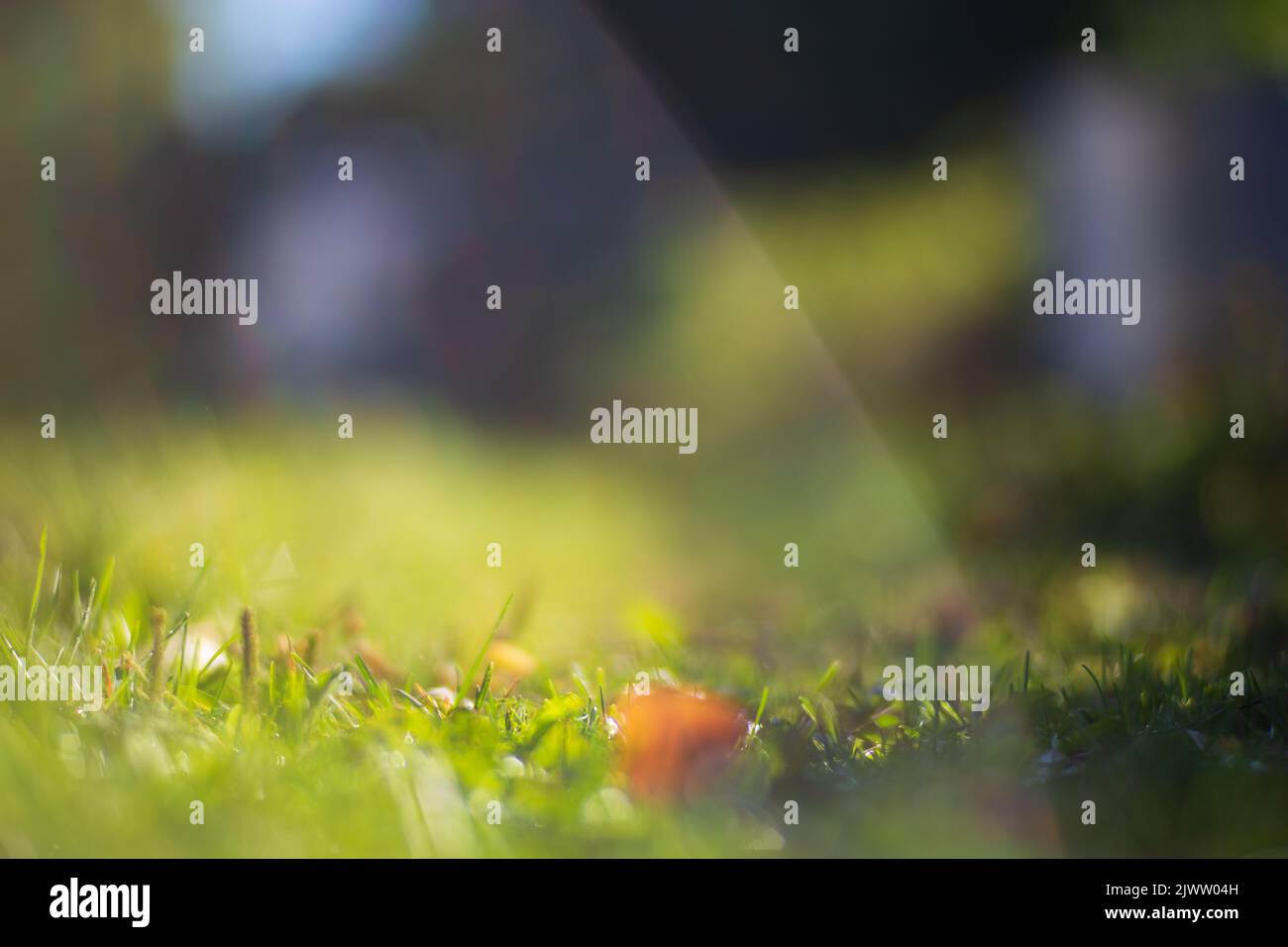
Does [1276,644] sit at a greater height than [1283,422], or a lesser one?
lesser

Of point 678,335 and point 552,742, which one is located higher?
point 678,335

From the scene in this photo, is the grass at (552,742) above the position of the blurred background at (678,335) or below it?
below

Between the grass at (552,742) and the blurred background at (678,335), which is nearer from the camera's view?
the grass at (552,742)

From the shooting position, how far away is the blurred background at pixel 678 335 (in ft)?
6.79

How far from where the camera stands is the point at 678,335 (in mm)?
3891

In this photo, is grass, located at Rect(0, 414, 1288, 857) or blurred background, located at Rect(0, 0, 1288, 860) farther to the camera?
blurred background, located at Rect(0, 0, 1288, 860)

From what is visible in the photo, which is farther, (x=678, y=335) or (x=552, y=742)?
(x=678, y=335)

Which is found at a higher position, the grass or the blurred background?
the blurred background

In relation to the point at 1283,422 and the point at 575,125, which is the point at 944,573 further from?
the point at 575,125

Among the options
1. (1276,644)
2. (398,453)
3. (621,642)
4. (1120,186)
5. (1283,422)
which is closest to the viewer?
(1276,644)

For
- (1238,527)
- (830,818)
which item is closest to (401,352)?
(1238,527)

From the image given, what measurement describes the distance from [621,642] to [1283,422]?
153cm

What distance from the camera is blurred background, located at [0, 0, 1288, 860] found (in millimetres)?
2068

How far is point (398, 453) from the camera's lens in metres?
3.62
